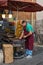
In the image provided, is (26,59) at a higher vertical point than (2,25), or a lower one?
lower

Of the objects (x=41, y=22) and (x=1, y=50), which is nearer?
(x=1, y=50)

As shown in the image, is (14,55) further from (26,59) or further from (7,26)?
(7,26)

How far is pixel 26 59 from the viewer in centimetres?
1209

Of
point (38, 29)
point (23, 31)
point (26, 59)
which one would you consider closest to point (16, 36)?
point (23, 31)

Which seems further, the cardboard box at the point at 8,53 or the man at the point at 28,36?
the man at the point at 28,36

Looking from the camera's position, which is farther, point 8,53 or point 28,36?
point 28,36

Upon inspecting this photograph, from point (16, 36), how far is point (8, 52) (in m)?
1.58

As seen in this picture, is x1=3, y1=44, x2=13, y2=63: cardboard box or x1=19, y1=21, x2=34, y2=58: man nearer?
x1=3, y1=44, x2=13, y2=63: cardboard box

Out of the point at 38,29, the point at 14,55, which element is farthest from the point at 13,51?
the point at 38,29

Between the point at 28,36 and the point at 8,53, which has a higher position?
the point at 28,36

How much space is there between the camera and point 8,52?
11438mm

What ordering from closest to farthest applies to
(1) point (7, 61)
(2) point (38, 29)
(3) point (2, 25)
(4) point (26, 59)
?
(1) point (7, 61), (4) point (26, 59), (3) point (2, 25), (2) point (38, 29)

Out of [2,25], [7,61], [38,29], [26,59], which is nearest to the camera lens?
[7,61]

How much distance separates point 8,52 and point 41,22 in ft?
25.4
